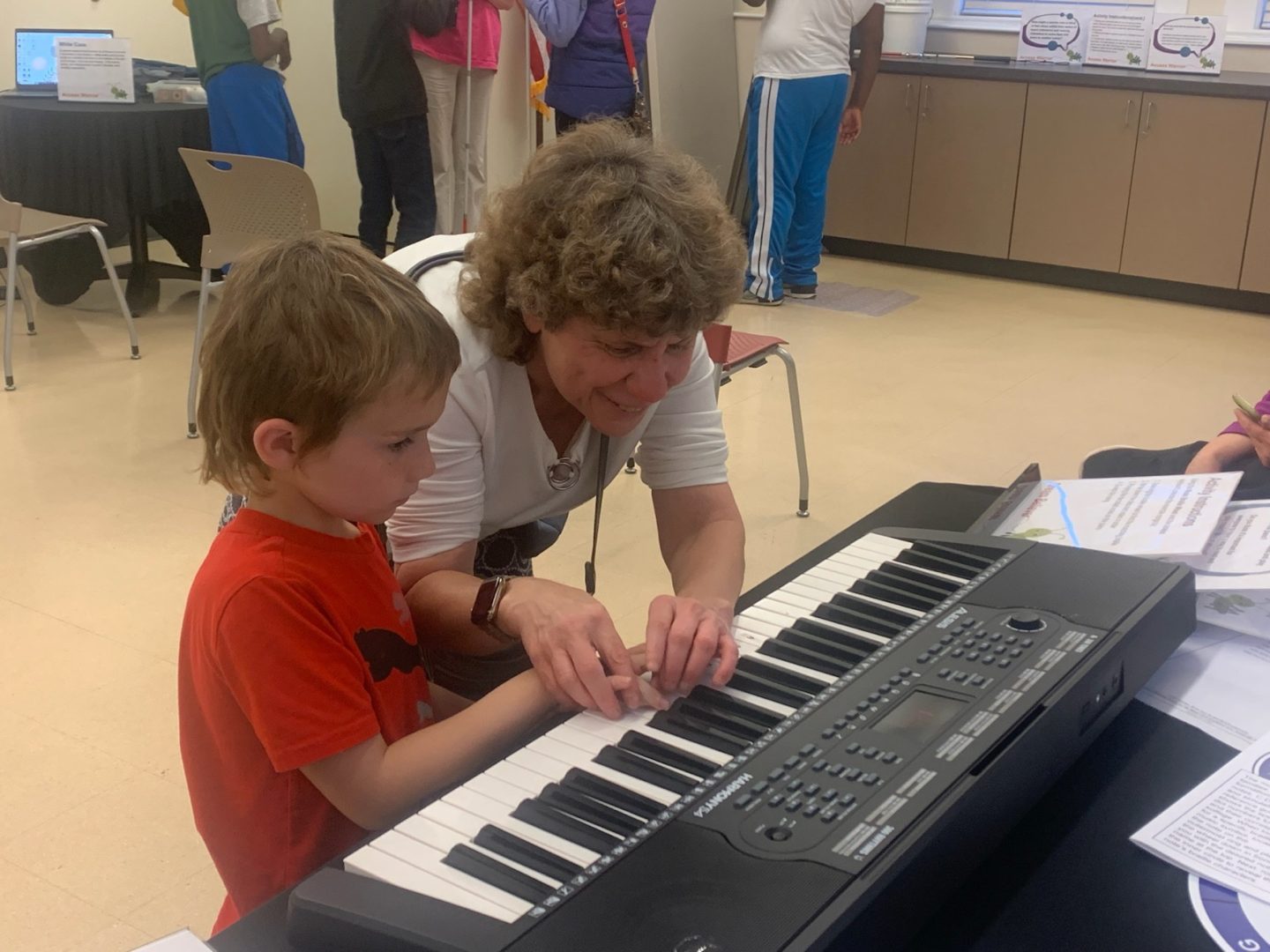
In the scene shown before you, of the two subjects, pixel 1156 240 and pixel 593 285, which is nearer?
pixel 593 285

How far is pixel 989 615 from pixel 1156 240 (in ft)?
16.0

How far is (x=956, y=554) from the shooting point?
117cm

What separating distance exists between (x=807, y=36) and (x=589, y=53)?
0.89m

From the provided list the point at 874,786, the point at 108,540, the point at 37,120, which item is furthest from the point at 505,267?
the point at 37,120

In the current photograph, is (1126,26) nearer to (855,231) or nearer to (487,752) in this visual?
(855,231)

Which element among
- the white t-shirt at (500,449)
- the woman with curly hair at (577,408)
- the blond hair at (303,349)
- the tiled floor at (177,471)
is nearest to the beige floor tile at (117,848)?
the tiled floor at (177,471)

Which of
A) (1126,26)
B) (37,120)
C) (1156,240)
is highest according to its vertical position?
(1126,26)

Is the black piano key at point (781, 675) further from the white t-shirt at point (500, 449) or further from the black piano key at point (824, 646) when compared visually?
the white t-shirt at point (500, 449)

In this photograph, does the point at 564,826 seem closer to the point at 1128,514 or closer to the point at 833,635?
the point at 833,635

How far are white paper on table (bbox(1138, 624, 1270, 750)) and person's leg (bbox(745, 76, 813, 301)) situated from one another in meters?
4.15

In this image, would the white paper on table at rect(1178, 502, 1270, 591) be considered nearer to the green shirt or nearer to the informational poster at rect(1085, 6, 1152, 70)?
the green shirt

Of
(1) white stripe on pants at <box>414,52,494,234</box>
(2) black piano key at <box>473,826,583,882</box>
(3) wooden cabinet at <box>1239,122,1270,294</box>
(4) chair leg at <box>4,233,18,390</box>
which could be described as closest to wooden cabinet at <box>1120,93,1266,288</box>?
(3) wooden cabinet at <box>1239,122,1270,294</box>

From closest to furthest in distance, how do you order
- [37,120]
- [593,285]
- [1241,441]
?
[593,285] → [1241,441] → [37,120]

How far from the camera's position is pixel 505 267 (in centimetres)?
131
